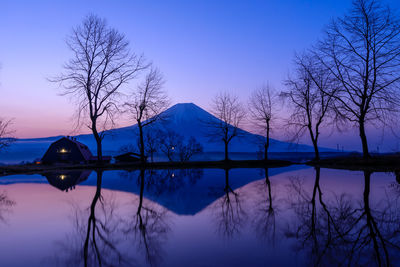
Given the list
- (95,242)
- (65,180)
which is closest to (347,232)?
(95,242)

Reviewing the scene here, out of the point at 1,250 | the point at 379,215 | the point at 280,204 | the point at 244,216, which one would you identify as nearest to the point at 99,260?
the point at 1,250

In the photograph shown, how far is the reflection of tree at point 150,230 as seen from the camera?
4000mm

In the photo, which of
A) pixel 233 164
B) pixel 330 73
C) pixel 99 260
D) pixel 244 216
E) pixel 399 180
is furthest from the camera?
pixel 233 164

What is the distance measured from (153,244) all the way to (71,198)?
598 cm

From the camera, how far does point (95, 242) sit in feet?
14.9

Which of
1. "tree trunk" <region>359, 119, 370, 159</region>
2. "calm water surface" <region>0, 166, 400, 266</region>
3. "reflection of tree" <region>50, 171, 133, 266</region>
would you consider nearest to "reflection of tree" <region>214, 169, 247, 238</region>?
"calm water surface" <region>0, 166, 400, 266</region>

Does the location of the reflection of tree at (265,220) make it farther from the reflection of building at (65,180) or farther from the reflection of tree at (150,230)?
the reflection of building at (65,180)

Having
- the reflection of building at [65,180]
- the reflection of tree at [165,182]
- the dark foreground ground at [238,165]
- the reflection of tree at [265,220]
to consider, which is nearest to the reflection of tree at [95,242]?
the reflection of tree at [265,220]

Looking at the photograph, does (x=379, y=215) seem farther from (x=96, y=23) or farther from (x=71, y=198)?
(x=96, y=23)

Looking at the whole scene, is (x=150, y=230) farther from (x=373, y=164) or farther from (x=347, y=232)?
(x=373, y=164)

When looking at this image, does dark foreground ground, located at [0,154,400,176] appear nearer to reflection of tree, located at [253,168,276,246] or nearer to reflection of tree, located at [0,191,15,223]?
reflection of tree, located at [253,168,276,246]

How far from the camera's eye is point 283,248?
405cm

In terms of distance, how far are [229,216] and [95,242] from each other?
9.99 feet

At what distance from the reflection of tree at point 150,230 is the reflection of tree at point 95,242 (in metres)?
0.29
